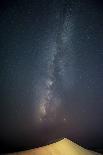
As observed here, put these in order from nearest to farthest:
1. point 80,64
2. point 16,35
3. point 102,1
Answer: point 16,35, point 102,1, point 80,64

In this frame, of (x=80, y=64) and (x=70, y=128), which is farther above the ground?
(x=80, y=64)

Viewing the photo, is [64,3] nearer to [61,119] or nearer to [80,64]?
[80,64]

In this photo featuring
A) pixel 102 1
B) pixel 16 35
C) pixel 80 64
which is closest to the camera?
pixel 16 35

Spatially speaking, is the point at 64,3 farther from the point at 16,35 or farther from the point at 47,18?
the point at 16,35

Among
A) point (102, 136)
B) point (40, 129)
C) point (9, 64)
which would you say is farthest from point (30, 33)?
point (102, 136)

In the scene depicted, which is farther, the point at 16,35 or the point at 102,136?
the point at 102,136

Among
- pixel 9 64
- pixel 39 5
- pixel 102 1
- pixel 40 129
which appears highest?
pixel 102 1

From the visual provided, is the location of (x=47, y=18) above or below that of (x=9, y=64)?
above

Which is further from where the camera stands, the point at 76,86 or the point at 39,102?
the point at 76,86

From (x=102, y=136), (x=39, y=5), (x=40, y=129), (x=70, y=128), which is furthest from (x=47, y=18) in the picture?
(x=102, y=136)
